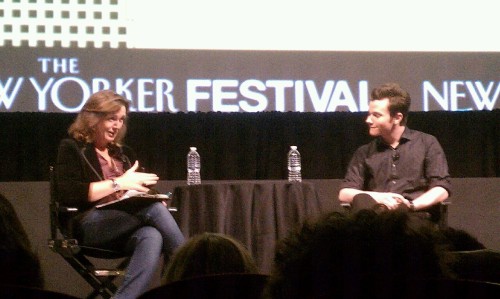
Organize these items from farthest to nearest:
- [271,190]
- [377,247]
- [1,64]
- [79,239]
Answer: [1,64] → [271,190] → [79,239] → [377,247]

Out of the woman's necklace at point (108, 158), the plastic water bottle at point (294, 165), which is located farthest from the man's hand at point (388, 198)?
the plastic water bottle at point (294, 165)

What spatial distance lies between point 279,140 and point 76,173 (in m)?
2.05

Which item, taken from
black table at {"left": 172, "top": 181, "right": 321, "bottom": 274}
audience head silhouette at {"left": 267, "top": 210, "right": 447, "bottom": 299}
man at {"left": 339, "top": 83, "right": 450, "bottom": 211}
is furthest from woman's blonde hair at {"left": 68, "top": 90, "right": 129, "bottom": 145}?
audience head silhouette at {"left": 267, "top": 210, "right": 447, "bottom": 299}

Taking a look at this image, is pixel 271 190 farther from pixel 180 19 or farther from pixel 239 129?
pixel 180 19

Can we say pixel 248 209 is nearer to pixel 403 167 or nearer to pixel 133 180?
pixel 133 180

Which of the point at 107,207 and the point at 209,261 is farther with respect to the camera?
the point at 107,207

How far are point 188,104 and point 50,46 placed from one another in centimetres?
91

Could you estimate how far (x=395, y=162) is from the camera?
3484 millimetres

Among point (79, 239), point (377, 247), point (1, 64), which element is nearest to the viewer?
point (377, 247)

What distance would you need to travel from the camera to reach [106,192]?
2.95 meters

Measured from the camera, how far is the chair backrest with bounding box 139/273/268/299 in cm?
82

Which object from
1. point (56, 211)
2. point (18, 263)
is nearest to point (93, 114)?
point (56, 211)

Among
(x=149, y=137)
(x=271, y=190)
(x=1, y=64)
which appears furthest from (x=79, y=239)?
(x=1, y=64)

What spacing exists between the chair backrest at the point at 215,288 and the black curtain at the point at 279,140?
3825 mm
